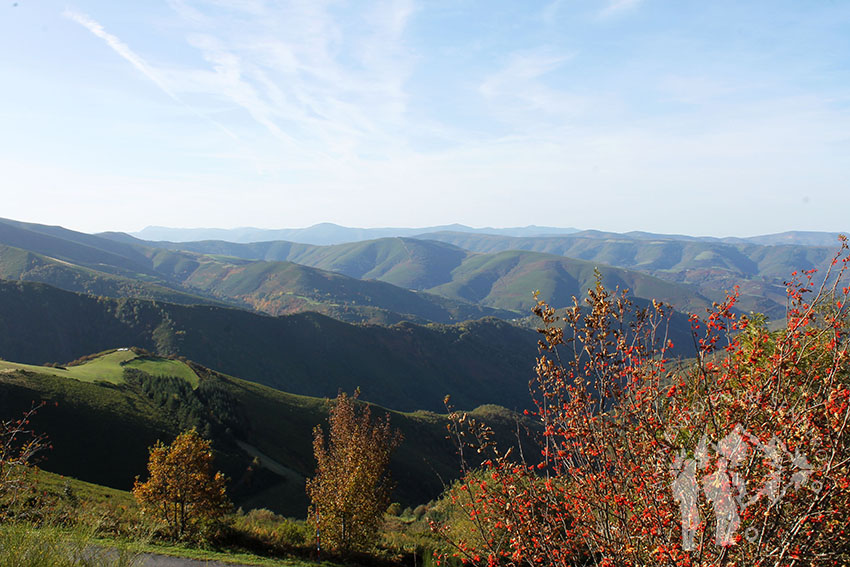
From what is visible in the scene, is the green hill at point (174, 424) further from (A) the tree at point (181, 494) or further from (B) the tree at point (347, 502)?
(A) the tree at point (181, 494)

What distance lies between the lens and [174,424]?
209 ft

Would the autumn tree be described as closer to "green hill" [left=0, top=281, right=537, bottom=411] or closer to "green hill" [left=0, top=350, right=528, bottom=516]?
"green hill" [left=0, top=350, right=528, bottom=516]

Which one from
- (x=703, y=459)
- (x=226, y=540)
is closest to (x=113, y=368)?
(x=226, y=540)

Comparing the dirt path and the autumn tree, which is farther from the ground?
the autumn tree

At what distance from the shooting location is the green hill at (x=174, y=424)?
52.0 meters

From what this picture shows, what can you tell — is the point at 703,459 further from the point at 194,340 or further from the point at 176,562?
the point at 194,340

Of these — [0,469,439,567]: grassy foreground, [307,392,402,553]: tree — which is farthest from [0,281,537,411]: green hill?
[307,392,402,553]: tree

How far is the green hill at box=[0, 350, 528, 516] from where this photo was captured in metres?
52.0

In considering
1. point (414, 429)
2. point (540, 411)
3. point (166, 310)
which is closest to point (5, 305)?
→ point (166, 310)

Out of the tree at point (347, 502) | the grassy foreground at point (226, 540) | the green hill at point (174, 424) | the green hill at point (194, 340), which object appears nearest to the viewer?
the grassy foreground at point (226, 540)

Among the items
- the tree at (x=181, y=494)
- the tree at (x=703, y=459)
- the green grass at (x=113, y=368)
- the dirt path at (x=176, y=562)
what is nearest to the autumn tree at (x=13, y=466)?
the dirt path at (x=176, y=562)

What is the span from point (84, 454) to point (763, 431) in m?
61.9

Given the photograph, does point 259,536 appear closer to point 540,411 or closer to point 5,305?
point 540,411

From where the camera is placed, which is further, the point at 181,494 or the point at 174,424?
the point at 174,424
